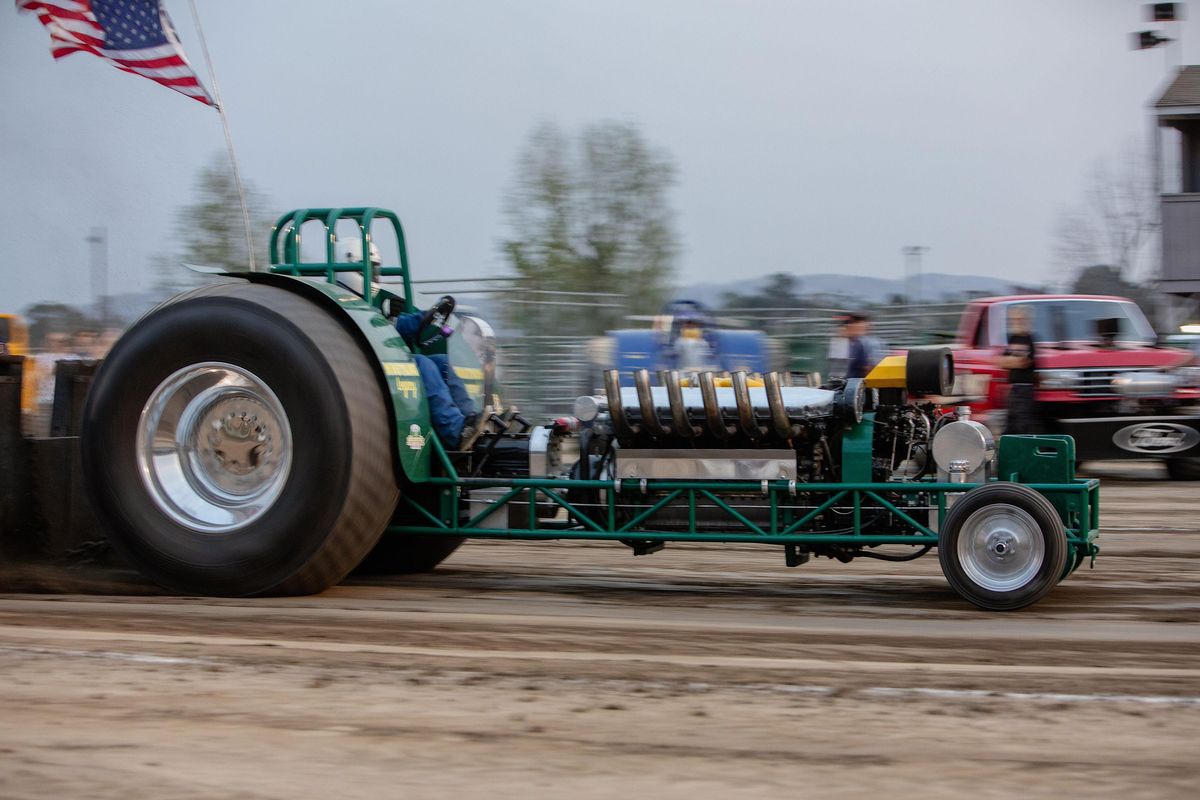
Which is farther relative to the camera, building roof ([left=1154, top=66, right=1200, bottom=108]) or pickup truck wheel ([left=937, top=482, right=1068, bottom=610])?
building roof ([left=1154, top=66, right=1200, bottom=108])

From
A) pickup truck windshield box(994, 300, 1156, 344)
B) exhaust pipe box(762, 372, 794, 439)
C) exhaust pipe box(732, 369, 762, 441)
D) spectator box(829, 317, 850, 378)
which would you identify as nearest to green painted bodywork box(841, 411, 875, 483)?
exhaust pipe box(762, 372, 794, 439)

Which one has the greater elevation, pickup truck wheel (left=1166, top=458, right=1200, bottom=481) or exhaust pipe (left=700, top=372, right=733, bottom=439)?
exhaust pipe (left=700, top=372, right=733, bottom=439)

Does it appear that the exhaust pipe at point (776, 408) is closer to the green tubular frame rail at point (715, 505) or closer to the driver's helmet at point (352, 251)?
the green tubular frame rail at point (715, 505)

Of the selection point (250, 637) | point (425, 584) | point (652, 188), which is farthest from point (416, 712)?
point (652, 188)

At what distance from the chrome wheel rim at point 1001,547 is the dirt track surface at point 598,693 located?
0.60 feet

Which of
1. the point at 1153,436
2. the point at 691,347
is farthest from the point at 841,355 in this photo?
the point at 1153,436

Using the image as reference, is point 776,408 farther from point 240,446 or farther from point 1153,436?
point 1153,436

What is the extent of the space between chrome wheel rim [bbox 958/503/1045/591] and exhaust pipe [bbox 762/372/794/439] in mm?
912

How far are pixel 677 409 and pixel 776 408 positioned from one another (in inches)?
18.1

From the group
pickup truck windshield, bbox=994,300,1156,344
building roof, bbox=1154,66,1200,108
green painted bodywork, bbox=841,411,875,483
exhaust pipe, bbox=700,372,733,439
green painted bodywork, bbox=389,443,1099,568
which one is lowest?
green painted bodywork, bbox=389,443,1099,568

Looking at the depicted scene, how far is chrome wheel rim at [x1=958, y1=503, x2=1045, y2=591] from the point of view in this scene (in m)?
5.68

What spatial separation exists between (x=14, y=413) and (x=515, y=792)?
13.7 feet

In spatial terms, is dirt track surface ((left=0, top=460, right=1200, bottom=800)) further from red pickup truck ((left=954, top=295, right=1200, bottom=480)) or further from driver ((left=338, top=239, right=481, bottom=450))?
red pickup truck ((left=954, top=295, right=1200, bottom=480))

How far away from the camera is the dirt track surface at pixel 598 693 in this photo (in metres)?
3.43
